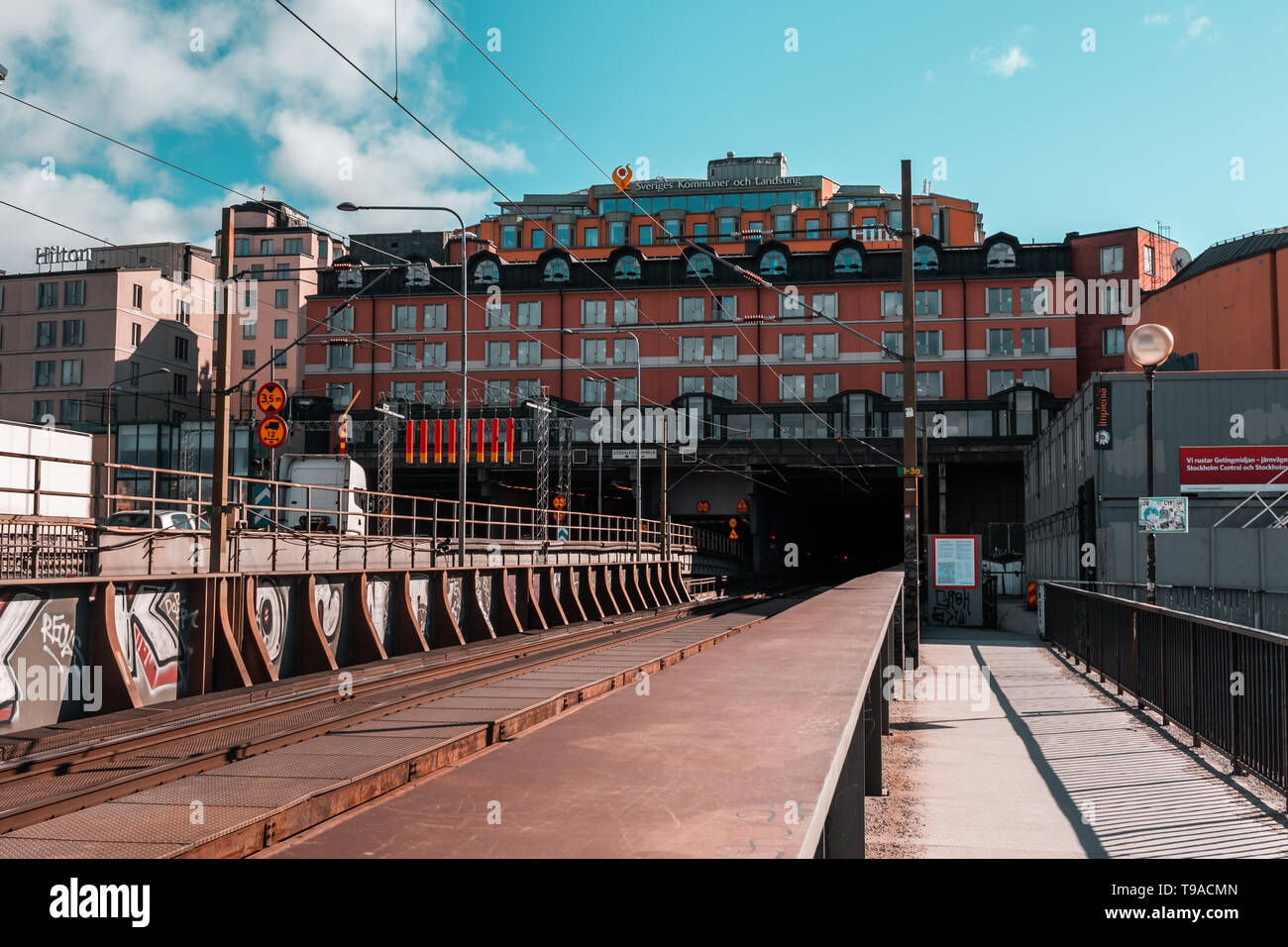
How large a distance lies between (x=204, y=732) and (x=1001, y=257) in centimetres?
7434

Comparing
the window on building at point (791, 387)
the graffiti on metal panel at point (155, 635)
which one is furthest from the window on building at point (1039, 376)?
the graffiti on metal panel at point (155, 635)

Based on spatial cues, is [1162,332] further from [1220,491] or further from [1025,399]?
[1025,399]

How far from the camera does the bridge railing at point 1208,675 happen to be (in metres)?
10.1

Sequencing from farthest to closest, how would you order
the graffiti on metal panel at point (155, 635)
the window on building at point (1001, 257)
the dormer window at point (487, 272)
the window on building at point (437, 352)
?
the dormer window at point (487, 272), the window on building at point (437, 352), the window on building at point (1001, 257), the graffiti on metal panel at point (155, 635)

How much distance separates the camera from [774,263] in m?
82.2

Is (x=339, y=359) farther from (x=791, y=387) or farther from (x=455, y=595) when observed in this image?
(x=455, y=595)

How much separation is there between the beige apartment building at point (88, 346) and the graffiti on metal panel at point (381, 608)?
204ft

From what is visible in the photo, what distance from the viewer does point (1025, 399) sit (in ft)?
234

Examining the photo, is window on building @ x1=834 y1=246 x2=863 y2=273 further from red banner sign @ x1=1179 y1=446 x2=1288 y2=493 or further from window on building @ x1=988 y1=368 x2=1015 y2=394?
red banner sign @ x1=1179 y1=446 x2=1288 y2=493

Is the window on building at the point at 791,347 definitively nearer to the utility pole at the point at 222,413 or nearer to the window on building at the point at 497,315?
the window on building at the point at 497,315

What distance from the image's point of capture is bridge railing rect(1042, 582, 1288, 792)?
10.1 meters

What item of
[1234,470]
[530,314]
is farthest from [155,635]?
[530,314]

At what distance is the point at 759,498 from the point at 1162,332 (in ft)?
190

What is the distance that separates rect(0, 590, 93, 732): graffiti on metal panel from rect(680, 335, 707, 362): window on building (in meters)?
66.8
